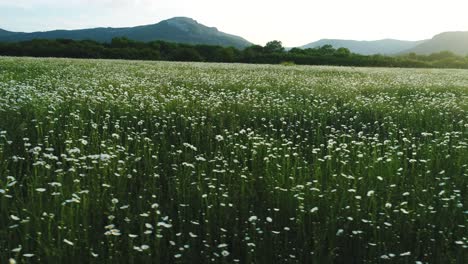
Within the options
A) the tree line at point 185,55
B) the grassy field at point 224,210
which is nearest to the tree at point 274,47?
the tree line at point 185,55

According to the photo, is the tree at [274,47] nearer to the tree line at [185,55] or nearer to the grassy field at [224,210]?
the tree line at [185,55]

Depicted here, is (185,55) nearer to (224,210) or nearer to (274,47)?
(274,47)

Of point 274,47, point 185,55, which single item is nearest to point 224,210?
point 185,55

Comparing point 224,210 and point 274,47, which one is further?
point 274,47

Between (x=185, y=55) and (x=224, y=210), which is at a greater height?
(x=185, y=55)

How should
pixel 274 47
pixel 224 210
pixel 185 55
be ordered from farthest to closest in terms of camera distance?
pixel 274 47 → pixel 185 55 → pixel 224 210

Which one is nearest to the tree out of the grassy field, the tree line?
the tree line

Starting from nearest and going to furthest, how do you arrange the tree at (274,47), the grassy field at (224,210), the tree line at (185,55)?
the grassy field at (224,210) < the tree line at (185,55) < the tree at (274,47)

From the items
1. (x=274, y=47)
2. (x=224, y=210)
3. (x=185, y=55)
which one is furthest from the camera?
(x=274, y=47)

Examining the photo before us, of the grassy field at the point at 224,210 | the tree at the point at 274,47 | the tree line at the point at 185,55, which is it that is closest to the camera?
the grassy field at the point at 224,210

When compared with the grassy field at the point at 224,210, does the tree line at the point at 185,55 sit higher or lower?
higher

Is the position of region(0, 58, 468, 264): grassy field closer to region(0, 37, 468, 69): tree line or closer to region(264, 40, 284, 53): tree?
region(0, 37, 468, 69): tree line

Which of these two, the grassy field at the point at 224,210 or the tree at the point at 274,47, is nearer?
the grassy field at the point at 224,210

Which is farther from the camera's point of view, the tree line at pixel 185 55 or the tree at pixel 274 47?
the tree at pixel 274 47
